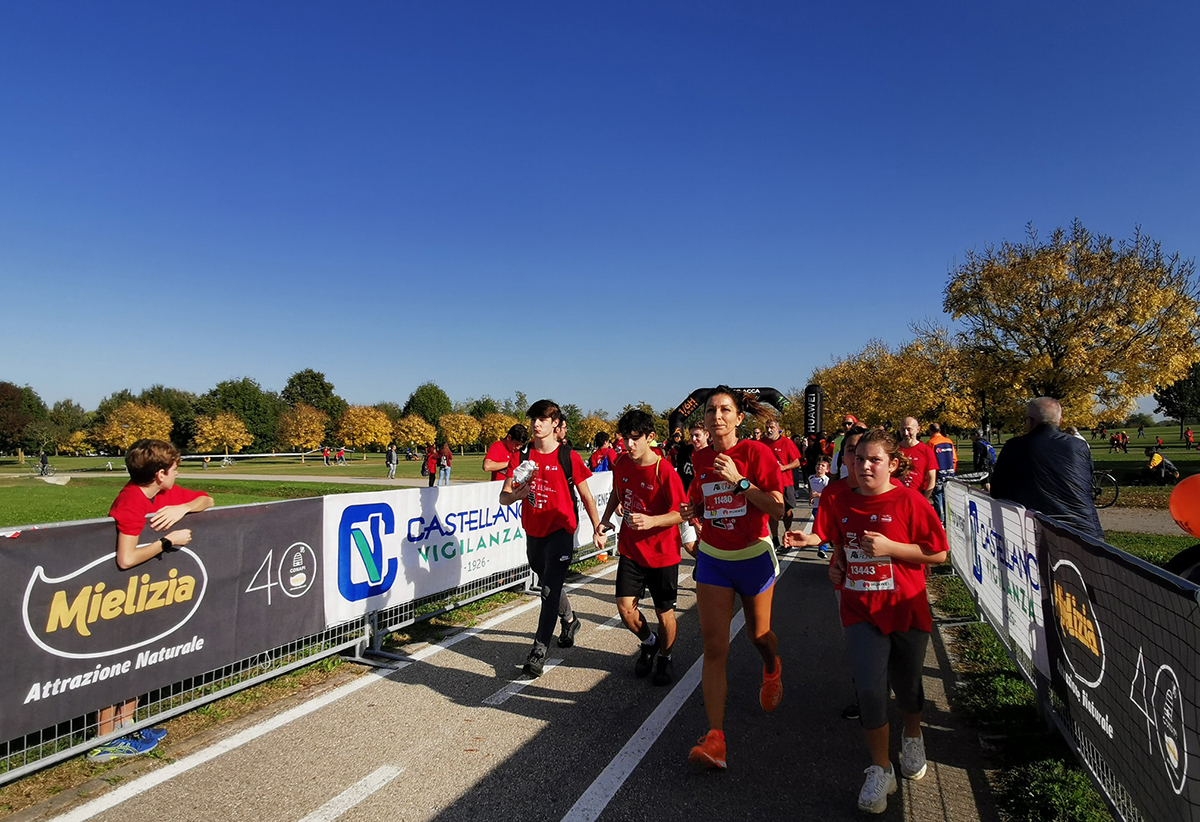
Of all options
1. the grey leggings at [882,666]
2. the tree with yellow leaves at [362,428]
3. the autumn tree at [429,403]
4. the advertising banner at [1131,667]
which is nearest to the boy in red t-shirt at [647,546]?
the grey leggings at [882,666]

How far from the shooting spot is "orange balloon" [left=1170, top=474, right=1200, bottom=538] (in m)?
3.50

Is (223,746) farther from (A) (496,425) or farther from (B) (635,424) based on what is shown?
(A) (496,425)

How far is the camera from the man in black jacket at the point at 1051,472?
15.3 ft

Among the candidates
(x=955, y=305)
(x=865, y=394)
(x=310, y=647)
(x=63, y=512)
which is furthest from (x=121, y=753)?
(x=865, y=394)

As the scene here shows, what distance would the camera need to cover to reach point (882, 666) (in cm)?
326

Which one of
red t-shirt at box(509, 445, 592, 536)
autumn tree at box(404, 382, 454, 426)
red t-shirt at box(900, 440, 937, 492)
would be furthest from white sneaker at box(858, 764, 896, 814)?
autumn tree at box(404, 382, 454, 426)

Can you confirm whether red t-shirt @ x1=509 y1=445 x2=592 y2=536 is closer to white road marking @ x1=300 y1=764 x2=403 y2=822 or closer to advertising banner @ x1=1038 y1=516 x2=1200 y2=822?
white road marking @ x1=300 y1=764 x2=403 y2=822

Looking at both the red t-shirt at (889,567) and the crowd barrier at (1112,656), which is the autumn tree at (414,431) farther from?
the red t-shirt at (889,567)

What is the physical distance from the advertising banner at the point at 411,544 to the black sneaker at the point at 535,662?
1.65 metres

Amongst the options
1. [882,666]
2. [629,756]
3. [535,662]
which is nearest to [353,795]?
[629,756]

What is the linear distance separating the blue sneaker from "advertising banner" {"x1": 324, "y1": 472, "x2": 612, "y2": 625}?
1.54 meters

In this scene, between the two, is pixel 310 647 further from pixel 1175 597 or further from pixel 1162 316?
pixel 1162 316

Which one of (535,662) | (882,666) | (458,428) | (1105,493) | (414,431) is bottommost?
(535,662)

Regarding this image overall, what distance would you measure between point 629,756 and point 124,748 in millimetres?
2931
